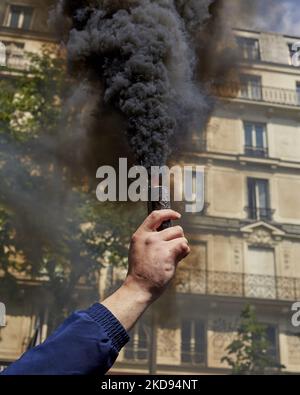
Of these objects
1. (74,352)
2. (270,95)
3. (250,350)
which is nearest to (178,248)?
(74,352)

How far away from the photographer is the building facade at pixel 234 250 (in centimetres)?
1168

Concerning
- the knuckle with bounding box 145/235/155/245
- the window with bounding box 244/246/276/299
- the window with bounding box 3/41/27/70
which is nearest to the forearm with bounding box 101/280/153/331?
the knuckle with bounding box 145/235/155/245

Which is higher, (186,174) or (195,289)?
(186,174)

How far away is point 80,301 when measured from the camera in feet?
35.8

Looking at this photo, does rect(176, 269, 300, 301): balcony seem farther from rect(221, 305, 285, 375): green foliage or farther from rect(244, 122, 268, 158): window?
rect(244, 122, 268, 158): window

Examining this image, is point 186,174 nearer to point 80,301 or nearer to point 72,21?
point 80,301

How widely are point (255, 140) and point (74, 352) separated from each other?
13.5 meters

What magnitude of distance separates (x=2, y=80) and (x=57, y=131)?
1931mm

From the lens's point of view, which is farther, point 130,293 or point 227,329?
point 227,329

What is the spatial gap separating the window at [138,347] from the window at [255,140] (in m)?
5.95

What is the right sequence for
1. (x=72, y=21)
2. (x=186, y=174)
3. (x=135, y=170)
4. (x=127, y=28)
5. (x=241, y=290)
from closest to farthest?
(x=127, y=28)
(x=135, y=170)
(x=72, y=21)
(x=186, y=174)
(x=241, y=290)

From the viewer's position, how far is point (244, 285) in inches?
509
